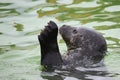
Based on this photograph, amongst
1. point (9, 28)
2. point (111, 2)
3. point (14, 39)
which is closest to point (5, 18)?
point (9, 28)

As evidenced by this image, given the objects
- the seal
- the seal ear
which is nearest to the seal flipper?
the seal

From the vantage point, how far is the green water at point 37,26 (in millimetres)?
8602

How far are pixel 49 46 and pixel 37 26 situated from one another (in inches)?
132

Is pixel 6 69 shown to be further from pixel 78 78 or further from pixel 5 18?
pixel 5 18

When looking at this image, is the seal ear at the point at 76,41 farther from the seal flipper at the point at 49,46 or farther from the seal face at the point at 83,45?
the seal flipper at the point at 49,46

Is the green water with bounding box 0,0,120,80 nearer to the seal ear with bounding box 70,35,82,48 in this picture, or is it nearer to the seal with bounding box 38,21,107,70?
the seal with bounding box 38,21,107,70

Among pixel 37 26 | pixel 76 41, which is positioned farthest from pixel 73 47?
pixel 37 26

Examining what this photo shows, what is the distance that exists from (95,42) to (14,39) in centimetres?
254

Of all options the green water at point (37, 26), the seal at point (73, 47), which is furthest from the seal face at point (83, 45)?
the green water at point (37, 26)

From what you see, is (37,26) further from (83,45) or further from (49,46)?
(49,46)

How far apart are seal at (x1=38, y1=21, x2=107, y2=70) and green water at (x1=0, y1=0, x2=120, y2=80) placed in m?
0.28

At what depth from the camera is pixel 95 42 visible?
9.04m

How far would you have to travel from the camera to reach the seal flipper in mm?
8422

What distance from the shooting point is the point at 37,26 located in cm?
1183
